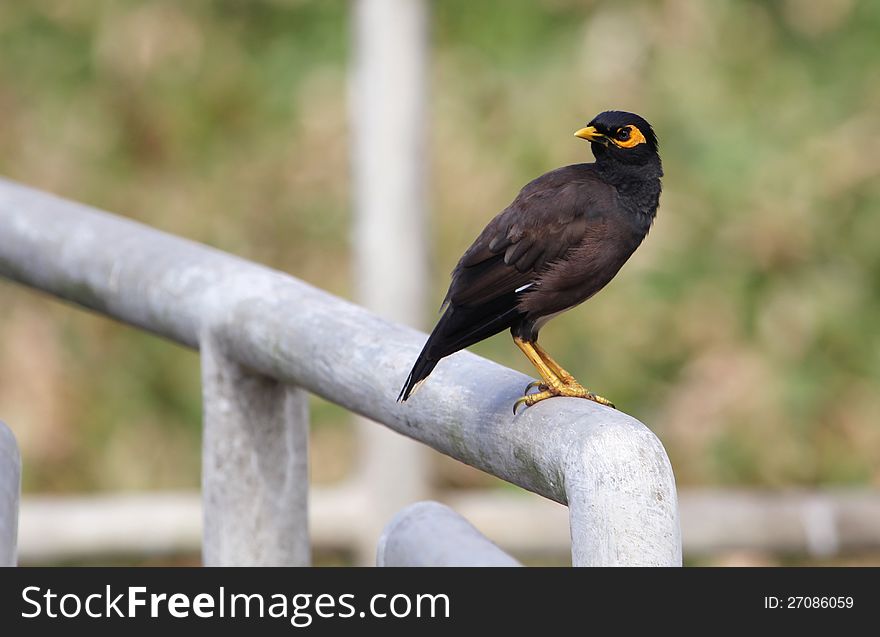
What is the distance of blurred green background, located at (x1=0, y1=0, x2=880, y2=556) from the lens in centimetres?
673

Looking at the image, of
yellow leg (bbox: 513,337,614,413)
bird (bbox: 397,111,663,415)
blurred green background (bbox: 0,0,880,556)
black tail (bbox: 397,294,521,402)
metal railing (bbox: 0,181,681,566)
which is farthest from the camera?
blurred green background (bbox: 0,0,880,556)

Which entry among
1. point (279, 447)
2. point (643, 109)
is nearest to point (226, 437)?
point (279, 447)

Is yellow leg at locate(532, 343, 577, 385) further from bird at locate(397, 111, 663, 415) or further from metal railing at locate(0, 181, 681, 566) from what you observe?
metal railing at locate(0, 181, 681, 566)

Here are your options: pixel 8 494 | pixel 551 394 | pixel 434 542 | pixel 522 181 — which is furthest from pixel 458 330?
pixel 522 181

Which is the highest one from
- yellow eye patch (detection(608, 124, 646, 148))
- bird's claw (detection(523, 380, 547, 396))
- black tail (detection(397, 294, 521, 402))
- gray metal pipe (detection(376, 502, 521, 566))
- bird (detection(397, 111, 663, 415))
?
yellow eye patch (detection(608, 124, 646, 148))

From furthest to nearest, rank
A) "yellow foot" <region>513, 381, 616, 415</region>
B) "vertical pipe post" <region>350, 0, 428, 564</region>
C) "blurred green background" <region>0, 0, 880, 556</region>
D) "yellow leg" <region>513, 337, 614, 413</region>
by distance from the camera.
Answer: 1. "blurred green background" <region>0, 0, 880, 556</region>
2. "vertical pipe post" <region>350, 0, 428, 564</region>
3. "yellow leg" <region>513, 337, 614, 413</region>
4. "yellow foot" <region>513, 381, 616, 415</region>

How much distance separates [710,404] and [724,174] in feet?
4.06

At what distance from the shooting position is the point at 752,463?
668 centimetres

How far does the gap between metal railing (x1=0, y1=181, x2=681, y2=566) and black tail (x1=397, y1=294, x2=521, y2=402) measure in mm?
36

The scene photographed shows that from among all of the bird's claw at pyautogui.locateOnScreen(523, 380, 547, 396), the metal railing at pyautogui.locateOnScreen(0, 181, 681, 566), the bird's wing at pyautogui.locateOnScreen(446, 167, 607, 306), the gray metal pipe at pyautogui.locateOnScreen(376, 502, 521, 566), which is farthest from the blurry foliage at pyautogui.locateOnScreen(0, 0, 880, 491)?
the gray metal pipe at pyautogui.locateOnScreen(376, 502, 521, 566)

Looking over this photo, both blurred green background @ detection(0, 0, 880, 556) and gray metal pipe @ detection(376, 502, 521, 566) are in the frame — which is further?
blurred green background @ detection(0, 0, 880, 556)

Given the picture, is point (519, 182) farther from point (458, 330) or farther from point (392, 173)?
point (458, 330)

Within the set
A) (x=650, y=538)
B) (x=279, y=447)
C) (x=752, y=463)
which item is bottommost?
(x=650, y=538)
